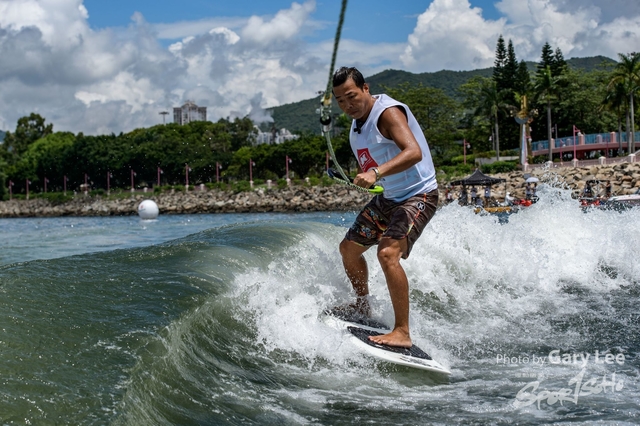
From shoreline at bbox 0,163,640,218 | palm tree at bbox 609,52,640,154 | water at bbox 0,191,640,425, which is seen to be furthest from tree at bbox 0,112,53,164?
water at bbox 0,191,640,425

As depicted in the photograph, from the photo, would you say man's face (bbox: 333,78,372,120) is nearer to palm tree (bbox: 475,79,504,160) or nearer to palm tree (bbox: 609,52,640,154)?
palm tree (bbox: 609,52,640,154)

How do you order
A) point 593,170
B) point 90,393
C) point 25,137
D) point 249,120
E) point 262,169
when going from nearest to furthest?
point 90,393 < point 593,170 < point 262,169 < point 249,120 < point 25,137

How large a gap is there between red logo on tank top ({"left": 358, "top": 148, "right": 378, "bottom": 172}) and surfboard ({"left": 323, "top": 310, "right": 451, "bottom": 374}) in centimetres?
124

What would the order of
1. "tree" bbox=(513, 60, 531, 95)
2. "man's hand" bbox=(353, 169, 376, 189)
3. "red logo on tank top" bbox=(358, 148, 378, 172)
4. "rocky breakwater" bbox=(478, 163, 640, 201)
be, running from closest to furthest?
1. "man's hand" bbox=(353, 169, 376, 189)
2. "red logo on tank top" bbox=(358, 148, 378, 172)
3. "rocky breakwater" bbox=(478, 163, 640, 201)
4. "tree" bbox=(513, 60, 531, 95)

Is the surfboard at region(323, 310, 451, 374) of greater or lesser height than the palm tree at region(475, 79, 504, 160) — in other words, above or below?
below

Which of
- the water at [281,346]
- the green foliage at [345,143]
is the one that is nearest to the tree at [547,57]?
the green foliage at [345,143]

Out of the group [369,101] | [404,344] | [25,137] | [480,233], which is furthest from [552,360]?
[25,137]

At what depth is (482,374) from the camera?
4.39 metres

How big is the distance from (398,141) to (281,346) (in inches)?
69.2

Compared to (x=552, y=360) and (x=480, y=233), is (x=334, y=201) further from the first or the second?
(x=552, y=360)

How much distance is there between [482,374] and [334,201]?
187ft

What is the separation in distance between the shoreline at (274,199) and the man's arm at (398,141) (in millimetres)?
41517

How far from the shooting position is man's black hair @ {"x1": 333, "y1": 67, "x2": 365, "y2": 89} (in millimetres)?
4762

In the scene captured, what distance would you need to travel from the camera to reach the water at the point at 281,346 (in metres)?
3.36
